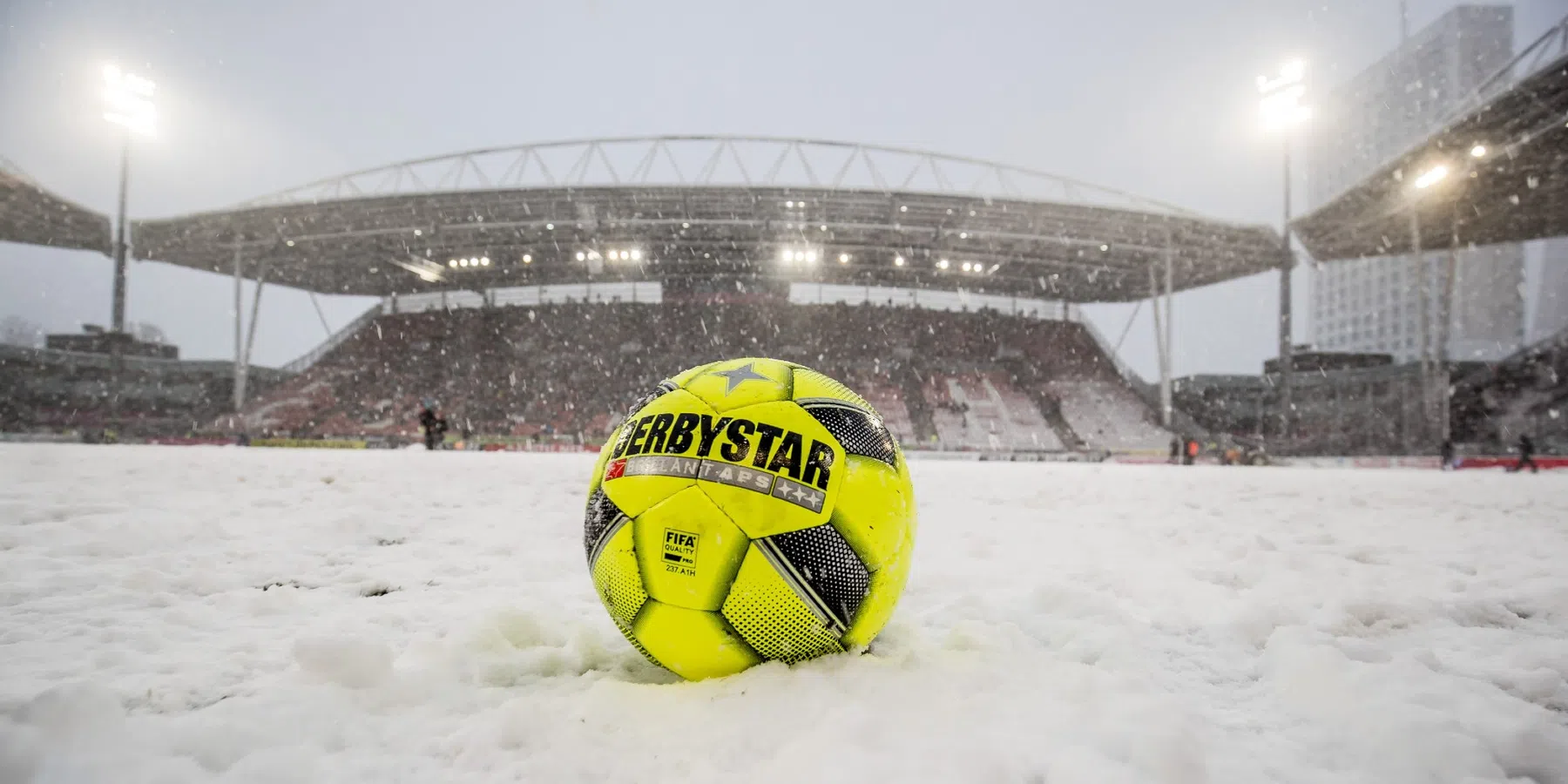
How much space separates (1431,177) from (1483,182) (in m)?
2.72

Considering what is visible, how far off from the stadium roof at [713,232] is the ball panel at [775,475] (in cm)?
2000

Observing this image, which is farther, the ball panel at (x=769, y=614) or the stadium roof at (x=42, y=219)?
the stadium roof at (x=42, y=219)

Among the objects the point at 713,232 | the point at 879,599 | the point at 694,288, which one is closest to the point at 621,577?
the point at 879,599

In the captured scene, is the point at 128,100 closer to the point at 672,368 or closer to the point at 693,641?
the point at 672,368

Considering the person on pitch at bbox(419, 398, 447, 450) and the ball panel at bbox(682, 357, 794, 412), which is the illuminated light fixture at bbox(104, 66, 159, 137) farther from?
the ball panel at bbox(682, 357, 794, 412)

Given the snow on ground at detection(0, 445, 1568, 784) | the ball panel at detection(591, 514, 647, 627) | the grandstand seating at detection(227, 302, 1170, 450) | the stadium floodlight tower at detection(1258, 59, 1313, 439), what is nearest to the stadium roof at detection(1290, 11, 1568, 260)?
the stadium floodlight tower at detection(1258, 59, 1313, 439)

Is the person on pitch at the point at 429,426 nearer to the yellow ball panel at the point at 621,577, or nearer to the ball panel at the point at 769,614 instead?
the yellow ball panel at the point at 621,577

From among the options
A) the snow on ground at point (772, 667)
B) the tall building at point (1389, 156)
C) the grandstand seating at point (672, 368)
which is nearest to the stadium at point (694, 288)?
the grandstand seating at point (672, 368)

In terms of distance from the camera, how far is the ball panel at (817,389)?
212cm

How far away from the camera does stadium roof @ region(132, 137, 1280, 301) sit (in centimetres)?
2309

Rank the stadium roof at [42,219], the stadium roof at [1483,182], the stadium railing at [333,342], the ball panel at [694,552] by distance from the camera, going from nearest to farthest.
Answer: the ball panel at [694,552] < the stadium roof at [1483,182] < the stadium roof at [42,219] < the stadium railing at [333,342]

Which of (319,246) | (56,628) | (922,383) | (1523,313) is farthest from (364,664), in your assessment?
(1523,313)

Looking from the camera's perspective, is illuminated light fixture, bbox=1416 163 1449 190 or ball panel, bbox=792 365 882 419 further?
illuminated light fixture, bbox=1416 163 1449 190

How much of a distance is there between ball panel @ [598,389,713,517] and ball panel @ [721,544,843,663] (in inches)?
12.1
